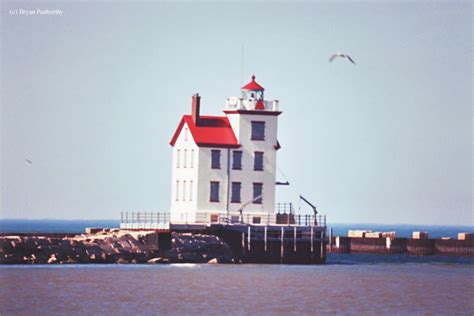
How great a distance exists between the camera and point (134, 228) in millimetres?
80000

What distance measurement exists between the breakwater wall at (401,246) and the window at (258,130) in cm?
2143

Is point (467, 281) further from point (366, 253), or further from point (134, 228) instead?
point (366, 253)

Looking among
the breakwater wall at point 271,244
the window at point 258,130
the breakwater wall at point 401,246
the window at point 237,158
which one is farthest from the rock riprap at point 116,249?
the breakwater wall at point 401,246

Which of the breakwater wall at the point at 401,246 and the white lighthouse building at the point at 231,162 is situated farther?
the breakwater wall at the point at 401,246

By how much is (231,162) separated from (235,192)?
155 cm

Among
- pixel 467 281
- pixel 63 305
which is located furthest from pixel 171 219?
pixel 63 305

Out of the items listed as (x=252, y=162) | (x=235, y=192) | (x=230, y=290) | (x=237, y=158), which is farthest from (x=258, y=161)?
(x=230, y=290)

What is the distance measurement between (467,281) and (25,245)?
21351 millimetres

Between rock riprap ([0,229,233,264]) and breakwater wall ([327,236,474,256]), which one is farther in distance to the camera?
breakwater wall ([327,236,474,256])

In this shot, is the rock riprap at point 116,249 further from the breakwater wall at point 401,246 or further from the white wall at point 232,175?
the breakwater wall at point 401,246

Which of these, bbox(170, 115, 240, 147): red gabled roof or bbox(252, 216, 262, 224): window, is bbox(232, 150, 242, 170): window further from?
bbox(252, 216, 262, 224): window

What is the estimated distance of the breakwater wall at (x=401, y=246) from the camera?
99.9 meters

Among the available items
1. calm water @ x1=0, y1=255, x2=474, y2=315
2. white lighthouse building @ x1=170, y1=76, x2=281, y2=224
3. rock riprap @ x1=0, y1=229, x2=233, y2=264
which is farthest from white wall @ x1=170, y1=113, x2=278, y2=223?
calm water @ x1=0, y1=255, x2=474, y2=315

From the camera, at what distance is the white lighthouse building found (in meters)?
78.8
